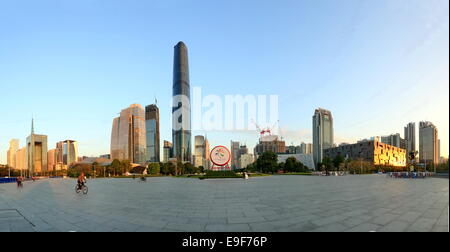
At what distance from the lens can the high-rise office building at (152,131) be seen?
171587mm

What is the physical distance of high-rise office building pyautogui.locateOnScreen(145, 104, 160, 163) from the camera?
17159 cm

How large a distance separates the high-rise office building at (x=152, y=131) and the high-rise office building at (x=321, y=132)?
392 feet

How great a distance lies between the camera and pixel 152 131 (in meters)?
175

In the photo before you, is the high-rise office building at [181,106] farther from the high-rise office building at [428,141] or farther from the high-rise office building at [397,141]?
the high-rise office building at [428,141]

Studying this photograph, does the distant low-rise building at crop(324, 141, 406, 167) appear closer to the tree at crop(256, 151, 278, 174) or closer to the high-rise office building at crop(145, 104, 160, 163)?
the tree at crop(256, 151, 278, 174)

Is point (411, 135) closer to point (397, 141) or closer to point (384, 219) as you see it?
point (397, 141)

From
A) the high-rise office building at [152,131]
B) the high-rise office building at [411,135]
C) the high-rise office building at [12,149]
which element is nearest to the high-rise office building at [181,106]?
the high-rise office building at [152,131]

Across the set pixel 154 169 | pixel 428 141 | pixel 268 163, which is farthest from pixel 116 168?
pixel 428 141
